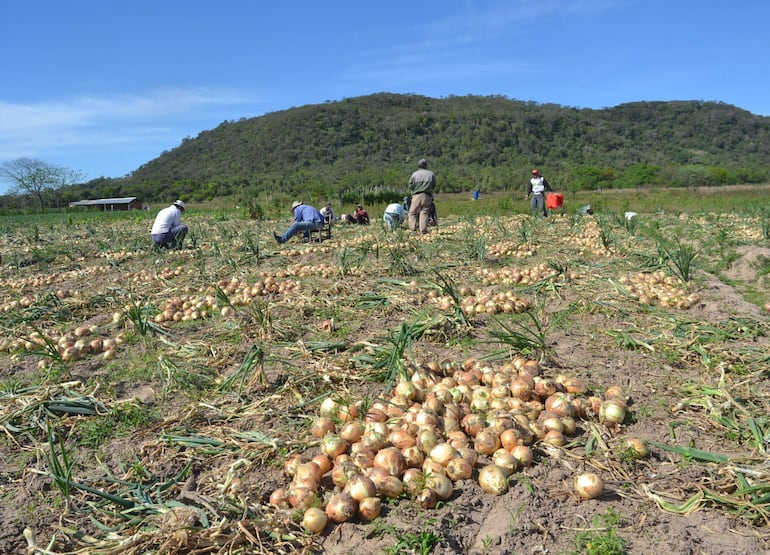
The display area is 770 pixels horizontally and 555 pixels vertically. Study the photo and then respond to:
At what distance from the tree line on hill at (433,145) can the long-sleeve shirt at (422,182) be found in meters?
45.2

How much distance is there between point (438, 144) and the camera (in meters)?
89.0

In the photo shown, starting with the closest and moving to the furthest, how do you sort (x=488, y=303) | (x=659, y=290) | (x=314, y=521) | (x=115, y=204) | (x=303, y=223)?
1. (x=314, y=521)
2. (x=488, y=303)
3. (x=659, y=290)
4. (x=303, y=223)
5. (x=115, y=204)

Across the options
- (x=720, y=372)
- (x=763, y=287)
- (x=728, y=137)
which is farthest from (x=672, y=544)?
(x=728, y=137)

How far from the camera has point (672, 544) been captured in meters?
1.65

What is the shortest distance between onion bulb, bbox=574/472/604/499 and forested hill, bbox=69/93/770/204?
5554cm

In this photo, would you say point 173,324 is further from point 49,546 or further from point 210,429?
point 49,546

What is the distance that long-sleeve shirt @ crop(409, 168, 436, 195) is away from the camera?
10.5m

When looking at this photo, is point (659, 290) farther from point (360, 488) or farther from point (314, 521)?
point (314, 521)

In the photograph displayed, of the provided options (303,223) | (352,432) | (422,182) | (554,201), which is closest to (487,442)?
(352,432)

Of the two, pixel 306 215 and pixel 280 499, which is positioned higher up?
pixel 306 215

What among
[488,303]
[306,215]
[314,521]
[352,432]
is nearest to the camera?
[314,521]

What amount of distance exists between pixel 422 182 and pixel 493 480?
355 inches


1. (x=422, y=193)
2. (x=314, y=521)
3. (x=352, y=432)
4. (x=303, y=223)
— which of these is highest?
(x=422, y=193)

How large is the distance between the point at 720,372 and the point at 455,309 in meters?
1.80
